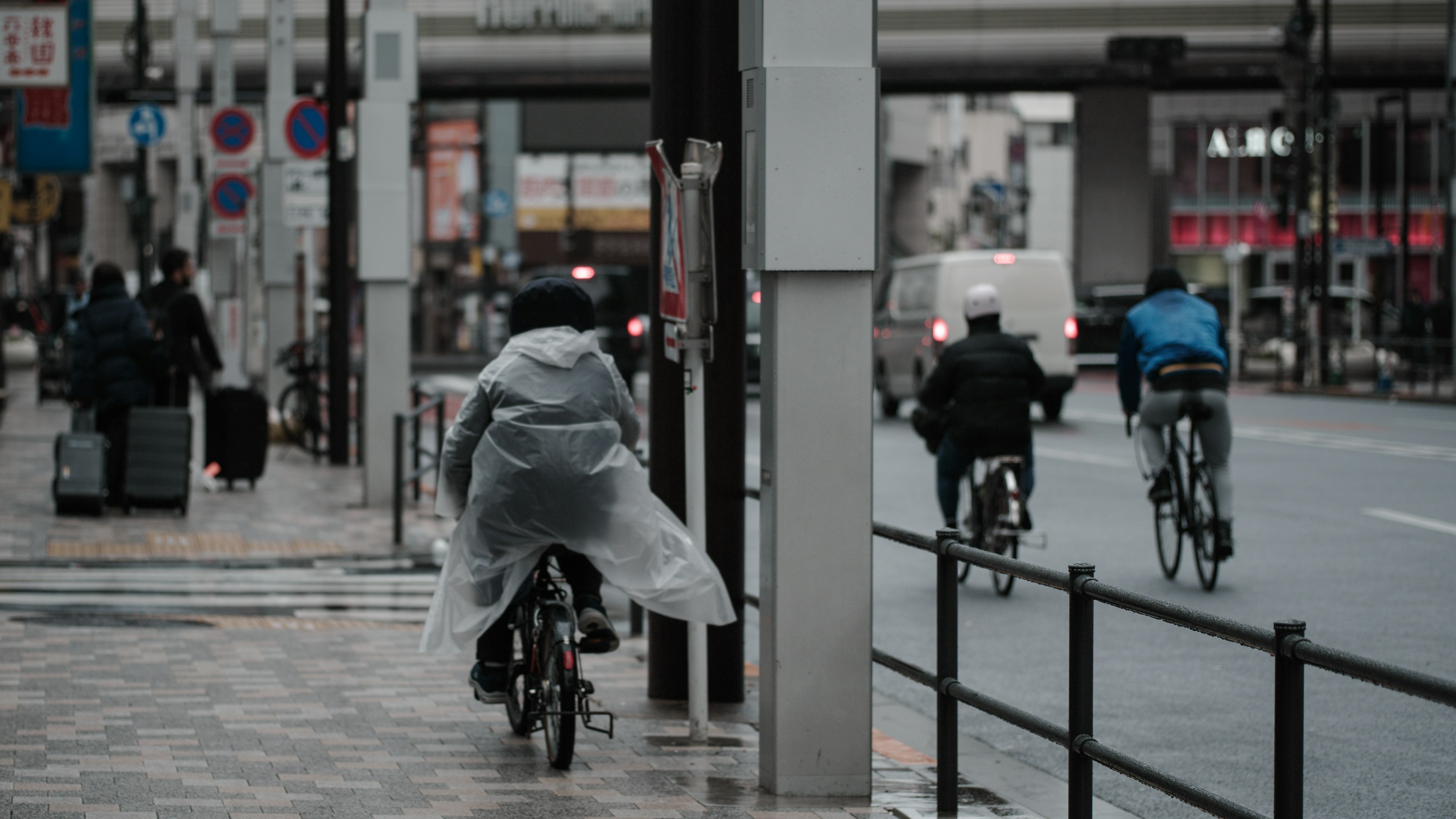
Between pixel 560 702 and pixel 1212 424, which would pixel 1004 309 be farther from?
pixel 560 702

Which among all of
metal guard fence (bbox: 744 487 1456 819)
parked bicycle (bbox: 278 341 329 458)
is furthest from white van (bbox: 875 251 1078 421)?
metal guard fence (bbox: 744 487 1456 819)

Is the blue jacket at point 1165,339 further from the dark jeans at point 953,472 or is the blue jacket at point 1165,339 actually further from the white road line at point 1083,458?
the white road line at point 1083,458

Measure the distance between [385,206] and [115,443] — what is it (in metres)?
2.84

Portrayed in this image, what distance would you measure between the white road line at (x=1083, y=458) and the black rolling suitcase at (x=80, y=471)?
9781mm

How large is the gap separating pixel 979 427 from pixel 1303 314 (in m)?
26.5

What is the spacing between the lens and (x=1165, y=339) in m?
10.9

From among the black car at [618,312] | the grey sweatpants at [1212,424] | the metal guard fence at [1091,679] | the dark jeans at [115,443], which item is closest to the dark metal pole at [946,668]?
the metal guard fence at [1091,679]

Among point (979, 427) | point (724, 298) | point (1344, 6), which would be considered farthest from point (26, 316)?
point (724, 298)

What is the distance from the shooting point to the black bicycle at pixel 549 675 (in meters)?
5.96

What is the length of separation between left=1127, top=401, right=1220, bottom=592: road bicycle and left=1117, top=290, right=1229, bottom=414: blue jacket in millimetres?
272

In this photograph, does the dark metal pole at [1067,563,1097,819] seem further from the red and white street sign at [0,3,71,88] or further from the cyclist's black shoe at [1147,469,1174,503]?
the red and white street sign at [0,3,71,88]

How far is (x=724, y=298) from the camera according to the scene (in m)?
7.11

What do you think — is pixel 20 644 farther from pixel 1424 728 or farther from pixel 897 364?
pixel 897 364

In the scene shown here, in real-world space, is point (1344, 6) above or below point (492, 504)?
above
